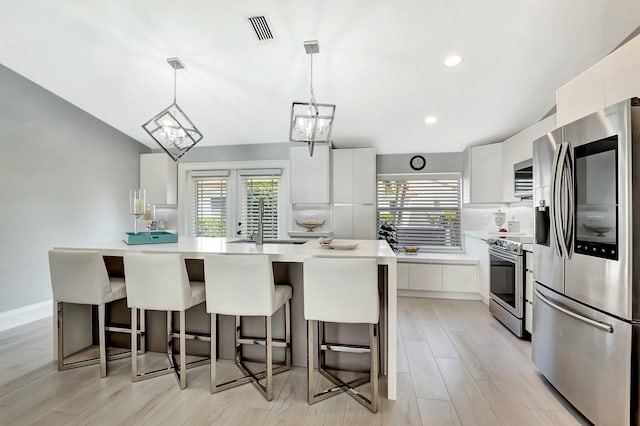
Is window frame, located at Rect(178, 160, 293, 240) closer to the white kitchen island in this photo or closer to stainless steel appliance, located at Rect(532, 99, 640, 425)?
the white kitchen island

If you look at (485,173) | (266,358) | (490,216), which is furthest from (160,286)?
(490,216)

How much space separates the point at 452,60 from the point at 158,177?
16.2 ft

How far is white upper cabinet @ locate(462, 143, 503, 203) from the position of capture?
4363mm

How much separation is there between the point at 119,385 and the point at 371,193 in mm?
3824

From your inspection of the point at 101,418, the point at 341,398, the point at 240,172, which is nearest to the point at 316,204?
the point at 240,172

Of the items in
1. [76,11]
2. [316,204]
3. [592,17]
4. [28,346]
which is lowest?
[28,346]

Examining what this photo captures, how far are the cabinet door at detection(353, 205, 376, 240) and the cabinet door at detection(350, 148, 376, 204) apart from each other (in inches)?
4.5

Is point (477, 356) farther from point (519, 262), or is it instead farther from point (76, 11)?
point (76, 11)

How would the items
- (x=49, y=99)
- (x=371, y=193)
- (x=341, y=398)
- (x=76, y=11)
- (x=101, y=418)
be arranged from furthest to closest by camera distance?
(x=371, y=193), (x=49, y=99), (x=76, y=11), (x=341, y=398), (x=101, y=418)

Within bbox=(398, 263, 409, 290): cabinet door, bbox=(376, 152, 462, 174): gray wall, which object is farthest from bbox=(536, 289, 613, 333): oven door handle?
bbox=(376, 152, 462, 174): gray wall

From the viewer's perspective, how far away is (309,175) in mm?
4855

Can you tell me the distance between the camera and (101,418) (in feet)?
6.12

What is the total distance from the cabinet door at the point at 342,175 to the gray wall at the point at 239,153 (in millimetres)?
900

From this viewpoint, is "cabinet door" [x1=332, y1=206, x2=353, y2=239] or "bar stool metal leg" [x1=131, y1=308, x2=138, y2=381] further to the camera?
"cabinet door" [x1=332, y1=206, x2=353, y2=239]
